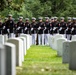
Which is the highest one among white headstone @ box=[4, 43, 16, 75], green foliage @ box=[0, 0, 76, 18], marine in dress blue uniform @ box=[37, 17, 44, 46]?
green foliage @ box=[0, 0, 76, 18]

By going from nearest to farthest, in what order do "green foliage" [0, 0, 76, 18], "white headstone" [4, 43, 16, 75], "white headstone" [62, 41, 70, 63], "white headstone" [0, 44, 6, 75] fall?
1. "white headstone" [0, 44, 6, 75]
2. "white headstone" [4, 43, 16, 75]
3. "white headstone" [62, 41, 70, 63]
4. "green foliage" [0, 0, 76, 18]

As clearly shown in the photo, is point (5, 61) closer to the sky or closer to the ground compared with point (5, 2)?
closer to the ground

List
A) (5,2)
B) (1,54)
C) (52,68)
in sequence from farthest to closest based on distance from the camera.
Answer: (5,2), (52,68), (1,54)

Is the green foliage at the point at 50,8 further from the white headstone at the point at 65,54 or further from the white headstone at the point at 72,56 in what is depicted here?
the white headstone at the point at 72,56

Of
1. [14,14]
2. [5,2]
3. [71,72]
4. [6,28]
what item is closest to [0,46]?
[71,72]

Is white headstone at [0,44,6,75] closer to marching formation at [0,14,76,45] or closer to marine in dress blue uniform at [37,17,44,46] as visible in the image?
marching formation at [0,14,76,45]

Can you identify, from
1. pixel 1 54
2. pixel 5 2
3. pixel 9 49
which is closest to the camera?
pixel 1 54

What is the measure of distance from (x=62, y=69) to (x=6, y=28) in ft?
61.8

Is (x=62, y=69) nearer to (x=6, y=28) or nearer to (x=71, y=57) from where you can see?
(x=71, y=57)

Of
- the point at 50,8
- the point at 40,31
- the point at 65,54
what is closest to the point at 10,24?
the point at 40,31

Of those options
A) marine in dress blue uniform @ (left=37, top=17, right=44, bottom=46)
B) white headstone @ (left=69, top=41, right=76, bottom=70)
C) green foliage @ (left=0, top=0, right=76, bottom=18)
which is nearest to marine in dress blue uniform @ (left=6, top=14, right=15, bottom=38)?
marine in dress blue uniform @ (left=37, top=17, right=44, bottom=46)

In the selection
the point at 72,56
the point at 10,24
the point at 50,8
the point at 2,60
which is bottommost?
the point at 72,56

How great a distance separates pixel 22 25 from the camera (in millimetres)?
Result: 33438

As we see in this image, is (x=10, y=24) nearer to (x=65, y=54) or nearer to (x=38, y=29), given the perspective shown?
(x=38, y=29)
